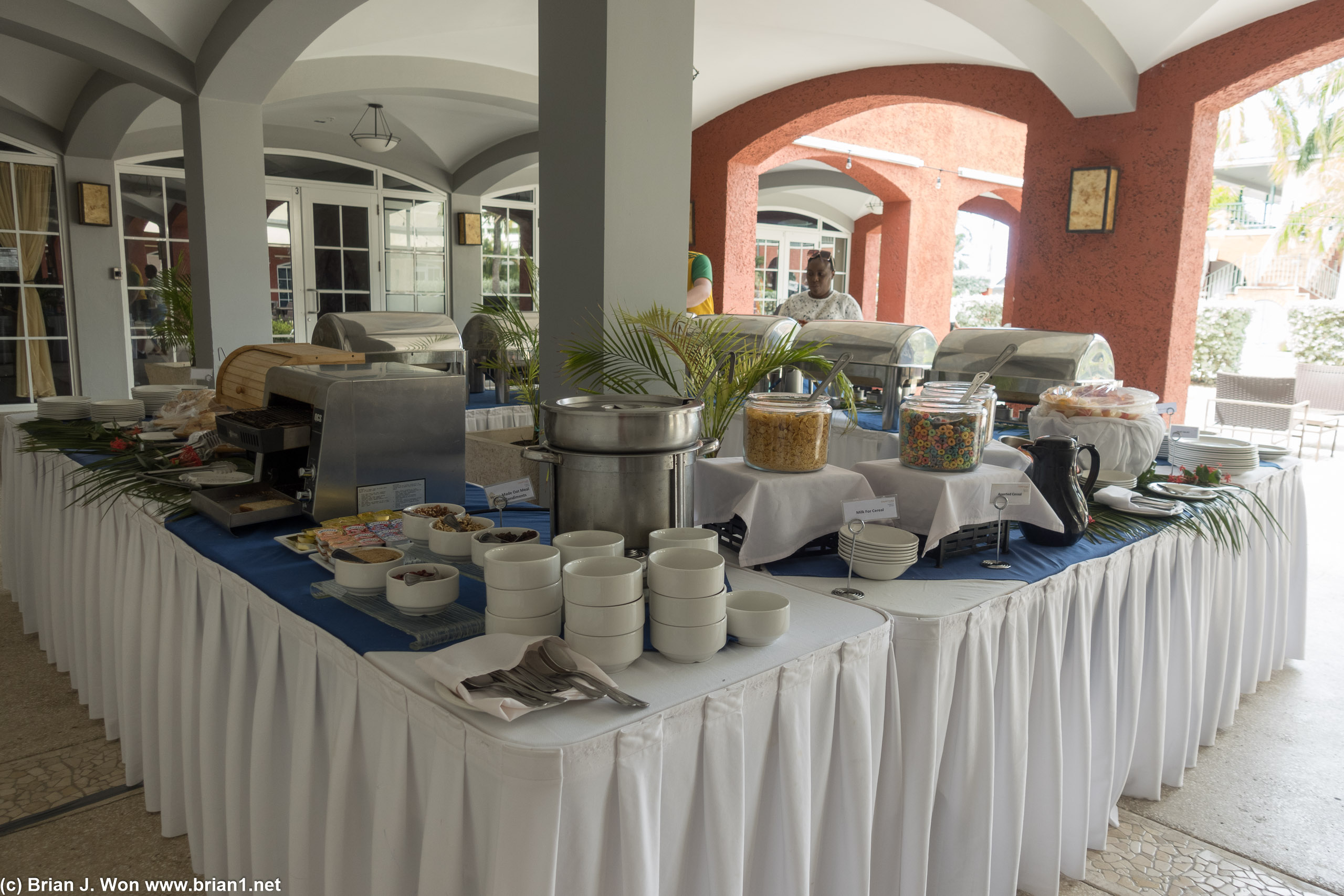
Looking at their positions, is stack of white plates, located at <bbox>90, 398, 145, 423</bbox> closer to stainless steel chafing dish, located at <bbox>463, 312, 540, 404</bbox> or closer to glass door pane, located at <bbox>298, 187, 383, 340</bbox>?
stainless steel chafing dish, located at <bbox>463, 312, 540, 404</bbox>

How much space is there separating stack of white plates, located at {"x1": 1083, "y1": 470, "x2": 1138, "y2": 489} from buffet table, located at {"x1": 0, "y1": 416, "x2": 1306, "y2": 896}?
256 millimetres

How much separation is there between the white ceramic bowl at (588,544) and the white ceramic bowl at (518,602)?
0.36ft

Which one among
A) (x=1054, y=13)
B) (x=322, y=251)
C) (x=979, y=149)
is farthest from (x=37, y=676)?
(x=979, y=149)

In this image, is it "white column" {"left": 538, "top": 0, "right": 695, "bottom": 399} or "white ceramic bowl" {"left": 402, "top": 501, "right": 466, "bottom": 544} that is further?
"white column" {"left": 538, "top": 0, "right": 695, "bottom": 399}

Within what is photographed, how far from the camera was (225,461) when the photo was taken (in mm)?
2271

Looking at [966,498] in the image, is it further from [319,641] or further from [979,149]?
[979,149]

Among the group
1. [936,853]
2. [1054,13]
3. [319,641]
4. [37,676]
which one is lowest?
[37,676]

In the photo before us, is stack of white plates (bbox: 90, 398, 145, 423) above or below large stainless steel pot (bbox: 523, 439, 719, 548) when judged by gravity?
below

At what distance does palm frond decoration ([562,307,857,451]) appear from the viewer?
2.09m

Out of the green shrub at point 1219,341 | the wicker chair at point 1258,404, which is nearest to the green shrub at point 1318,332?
the green shrub at point 1219,341

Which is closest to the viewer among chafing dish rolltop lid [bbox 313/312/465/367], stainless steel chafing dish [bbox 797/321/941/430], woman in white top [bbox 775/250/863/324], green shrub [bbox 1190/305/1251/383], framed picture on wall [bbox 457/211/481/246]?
stainless steel chafing dish [bbox 797/321/941/430]

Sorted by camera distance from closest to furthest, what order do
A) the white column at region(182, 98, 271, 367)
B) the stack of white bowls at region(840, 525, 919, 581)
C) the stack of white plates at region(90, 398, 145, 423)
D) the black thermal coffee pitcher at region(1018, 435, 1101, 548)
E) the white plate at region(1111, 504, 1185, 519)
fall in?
the stack of white bowls at region(840, 525, 919, 581), the black thermal coffee pitcher at region(1018, 435, 1101, 548), the white plate at region(1111, 504, 1185, 519), the stack of white plates at region(90, 398, 145, 423), the white column at region(182, 98, 271, 367)

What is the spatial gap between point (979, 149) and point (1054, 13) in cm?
598

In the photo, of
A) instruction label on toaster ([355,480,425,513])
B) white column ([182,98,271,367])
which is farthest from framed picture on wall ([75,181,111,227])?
instruction label on toaster ([355,480,425,513])
